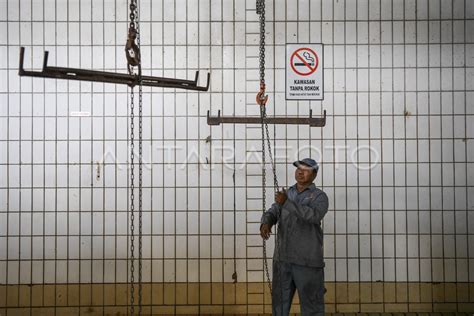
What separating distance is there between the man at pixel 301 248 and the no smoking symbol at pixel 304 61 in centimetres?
100

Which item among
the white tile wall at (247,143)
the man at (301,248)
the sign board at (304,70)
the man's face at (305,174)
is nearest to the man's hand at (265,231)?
the man at (301,248)

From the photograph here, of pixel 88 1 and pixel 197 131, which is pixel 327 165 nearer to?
pixel 197 131

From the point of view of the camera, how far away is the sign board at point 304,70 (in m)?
3.79

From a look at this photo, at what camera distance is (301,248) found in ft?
10.2

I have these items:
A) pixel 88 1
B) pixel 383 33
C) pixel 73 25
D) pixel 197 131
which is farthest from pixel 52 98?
pixel 383 33

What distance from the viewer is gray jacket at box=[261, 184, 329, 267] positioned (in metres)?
3.05

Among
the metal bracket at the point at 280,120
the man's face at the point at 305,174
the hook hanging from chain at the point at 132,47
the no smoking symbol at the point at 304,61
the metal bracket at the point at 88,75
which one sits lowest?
the man's face at the point at 305,174

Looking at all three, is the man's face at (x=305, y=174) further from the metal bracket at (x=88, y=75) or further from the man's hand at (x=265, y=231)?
the metal bracket at (x=88, y=75)

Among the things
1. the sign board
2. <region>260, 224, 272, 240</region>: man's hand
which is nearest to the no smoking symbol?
the sign board

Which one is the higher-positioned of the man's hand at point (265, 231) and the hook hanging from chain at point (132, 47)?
the hook hanging from chain at point (132, 47)

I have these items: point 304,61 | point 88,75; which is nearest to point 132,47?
point 88,75

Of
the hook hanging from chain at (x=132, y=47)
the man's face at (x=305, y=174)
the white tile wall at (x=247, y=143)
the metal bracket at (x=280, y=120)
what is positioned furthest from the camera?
the white tile wall at (x=247, y=143)

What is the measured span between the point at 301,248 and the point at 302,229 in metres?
0.14

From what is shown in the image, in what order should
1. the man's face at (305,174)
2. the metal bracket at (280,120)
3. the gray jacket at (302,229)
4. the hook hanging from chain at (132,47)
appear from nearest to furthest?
the hook hanging from chain at (132,47), the gray jacket at (302,229), the man's face at (305,174), the metal bracket at (280,120)
